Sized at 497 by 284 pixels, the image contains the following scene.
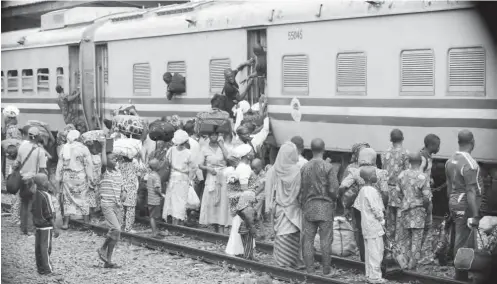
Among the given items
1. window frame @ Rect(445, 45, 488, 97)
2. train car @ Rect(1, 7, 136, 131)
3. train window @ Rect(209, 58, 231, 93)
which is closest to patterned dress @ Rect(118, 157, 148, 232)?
train window @ Rect(209, 58, 231, 93)

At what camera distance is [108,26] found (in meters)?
20.0

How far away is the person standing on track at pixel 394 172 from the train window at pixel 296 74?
158 inches

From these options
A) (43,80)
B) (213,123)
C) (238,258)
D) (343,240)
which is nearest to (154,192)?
(213,123)

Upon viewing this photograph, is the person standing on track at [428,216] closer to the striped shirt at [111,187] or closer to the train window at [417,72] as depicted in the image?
the train window at [417,72]

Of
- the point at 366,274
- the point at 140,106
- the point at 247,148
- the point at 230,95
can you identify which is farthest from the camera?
the point at 140,106

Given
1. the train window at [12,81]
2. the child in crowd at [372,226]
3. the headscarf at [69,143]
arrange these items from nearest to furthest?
the child in crowd at [372,226] < the headscarf at [69,143] < the train window at [12,81]

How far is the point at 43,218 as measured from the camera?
965cm

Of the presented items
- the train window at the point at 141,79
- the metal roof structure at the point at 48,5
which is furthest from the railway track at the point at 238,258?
the metal roof structure at the point at 48,5

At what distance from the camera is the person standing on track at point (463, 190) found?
877 cm

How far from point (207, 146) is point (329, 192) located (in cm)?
346

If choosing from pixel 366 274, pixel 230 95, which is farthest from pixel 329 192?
pixel 230 95

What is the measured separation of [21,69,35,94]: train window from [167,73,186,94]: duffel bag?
305 inches

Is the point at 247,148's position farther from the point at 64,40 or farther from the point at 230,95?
the point at 64,40

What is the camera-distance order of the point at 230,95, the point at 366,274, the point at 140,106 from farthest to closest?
the point at 140,106 < the point at 230,95 < the point at 366,274
